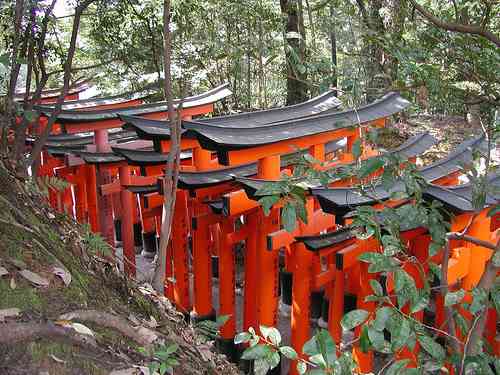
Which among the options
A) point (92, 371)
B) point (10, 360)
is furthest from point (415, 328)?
point (10, 360)

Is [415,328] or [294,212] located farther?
[294,212]

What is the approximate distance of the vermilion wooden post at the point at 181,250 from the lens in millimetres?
6391

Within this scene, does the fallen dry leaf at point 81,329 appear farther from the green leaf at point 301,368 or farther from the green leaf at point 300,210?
the green leaf at point 300,210

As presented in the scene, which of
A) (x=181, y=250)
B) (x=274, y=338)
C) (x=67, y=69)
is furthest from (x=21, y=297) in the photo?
(x=181, y=250)

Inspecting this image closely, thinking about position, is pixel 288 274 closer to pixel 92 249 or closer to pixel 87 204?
pixel 87 204

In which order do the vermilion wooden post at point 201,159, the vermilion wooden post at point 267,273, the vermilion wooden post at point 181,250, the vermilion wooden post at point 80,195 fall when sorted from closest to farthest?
the vermilion wooden post at point 267,273 < the vermilion wooden post at point 201,159 < the vermilion wooden post at point 181,250 < the vermilion wooden post at point 80,195

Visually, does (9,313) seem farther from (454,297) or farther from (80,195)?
(80,195)

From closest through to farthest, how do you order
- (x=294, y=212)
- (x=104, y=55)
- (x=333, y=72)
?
(x=294, y=212)
(x=333, y=72)
(x=104, y=55)

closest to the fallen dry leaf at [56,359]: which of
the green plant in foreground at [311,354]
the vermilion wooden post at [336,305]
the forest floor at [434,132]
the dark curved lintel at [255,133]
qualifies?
the green plant in foreground at [311,354]

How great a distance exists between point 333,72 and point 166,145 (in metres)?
2.58

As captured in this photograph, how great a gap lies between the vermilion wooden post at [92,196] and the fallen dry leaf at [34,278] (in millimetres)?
6348

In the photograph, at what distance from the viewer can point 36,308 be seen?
153cm

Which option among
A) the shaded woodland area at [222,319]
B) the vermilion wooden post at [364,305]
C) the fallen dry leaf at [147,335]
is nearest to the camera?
the shaded woodland area at [222,319]

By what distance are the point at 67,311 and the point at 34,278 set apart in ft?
0.54
